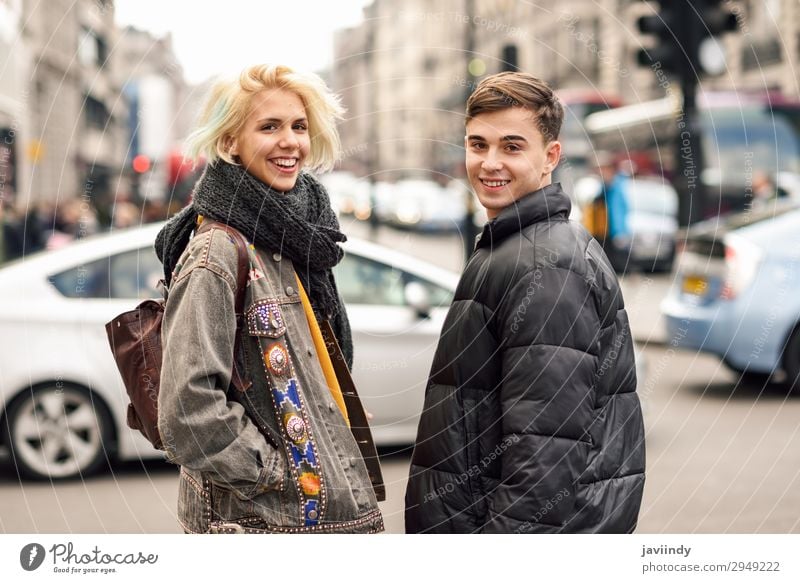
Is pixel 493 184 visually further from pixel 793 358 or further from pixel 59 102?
pixel 59 102

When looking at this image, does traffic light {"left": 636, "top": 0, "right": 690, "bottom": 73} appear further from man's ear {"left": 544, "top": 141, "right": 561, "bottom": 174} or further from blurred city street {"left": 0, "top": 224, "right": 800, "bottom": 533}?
man's ear {"left": 544, "top": 141, "right": 561, "bottom": 174}

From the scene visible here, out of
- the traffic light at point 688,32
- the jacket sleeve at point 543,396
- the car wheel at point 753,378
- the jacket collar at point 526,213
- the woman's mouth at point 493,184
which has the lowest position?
the car wheel at point 753,378

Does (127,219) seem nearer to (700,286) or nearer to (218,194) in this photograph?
(700,286)

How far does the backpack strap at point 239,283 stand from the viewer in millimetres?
2141

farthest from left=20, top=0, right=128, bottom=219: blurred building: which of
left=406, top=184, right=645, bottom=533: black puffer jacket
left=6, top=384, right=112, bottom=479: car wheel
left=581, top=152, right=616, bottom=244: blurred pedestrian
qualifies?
left=406, top=184, right=645, bottom=533: black puffer jacket

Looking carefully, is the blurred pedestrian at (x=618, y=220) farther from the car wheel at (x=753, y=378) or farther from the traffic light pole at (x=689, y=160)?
the car wheel at (x=753, y=378)

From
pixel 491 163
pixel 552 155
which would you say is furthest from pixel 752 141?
pixel 491 163

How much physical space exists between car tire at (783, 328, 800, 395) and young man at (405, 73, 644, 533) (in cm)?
532

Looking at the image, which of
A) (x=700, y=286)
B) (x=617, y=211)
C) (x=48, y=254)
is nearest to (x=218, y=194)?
(x=48, y=254)

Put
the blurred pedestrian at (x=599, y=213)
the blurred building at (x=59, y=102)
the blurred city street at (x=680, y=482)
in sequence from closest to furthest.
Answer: the blurred city street at (x=680, y=482) → the blurred pedestrian at (x=599, y=213) → the blurred building at (x=59, y=102)

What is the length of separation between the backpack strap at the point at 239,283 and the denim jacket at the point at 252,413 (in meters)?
0.01

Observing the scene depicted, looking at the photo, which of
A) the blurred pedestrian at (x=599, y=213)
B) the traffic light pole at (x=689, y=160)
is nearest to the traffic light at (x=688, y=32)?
the traffic light pole at (x=689, y=160)

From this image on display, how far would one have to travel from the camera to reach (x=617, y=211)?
42.6ft
